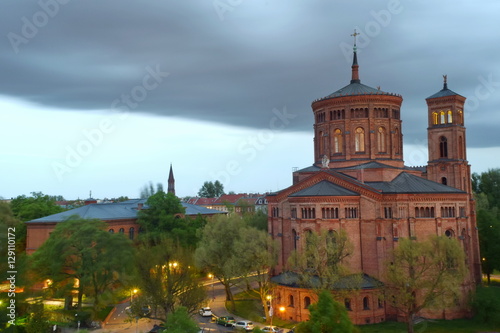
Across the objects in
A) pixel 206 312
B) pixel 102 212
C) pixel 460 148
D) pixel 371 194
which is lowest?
pixel 206 312

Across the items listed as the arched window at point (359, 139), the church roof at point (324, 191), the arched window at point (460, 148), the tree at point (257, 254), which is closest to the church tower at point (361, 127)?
the arched window at point (359, 139)

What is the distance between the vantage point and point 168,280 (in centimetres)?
4147

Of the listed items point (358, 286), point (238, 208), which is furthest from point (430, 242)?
point (238, 208)

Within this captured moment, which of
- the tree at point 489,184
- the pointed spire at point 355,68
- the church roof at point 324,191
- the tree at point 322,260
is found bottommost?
the tree at point 322,260

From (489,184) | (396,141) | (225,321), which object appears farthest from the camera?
(489,184)

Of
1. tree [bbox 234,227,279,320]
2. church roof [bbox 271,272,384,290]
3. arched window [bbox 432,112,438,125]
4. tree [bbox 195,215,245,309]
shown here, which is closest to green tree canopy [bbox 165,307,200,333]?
church roof [bbox 271,272,384,290]

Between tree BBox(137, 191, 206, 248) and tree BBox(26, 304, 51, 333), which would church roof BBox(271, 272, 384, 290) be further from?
tree BBox(26, 304, 51, 333)

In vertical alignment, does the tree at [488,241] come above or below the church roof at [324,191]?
below

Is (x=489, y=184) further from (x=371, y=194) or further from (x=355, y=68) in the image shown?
(x=371, y=194)

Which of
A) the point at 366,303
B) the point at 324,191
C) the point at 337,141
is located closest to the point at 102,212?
the point at 324,191

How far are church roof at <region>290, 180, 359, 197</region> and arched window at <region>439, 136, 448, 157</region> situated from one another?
65.6ft

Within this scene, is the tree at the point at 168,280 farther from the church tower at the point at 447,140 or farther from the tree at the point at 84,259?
the church tower at the point at 447,140

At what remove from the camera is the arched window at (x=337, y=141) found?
203ft

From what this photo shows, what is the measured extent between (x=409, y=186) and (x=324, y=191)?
9998mm
